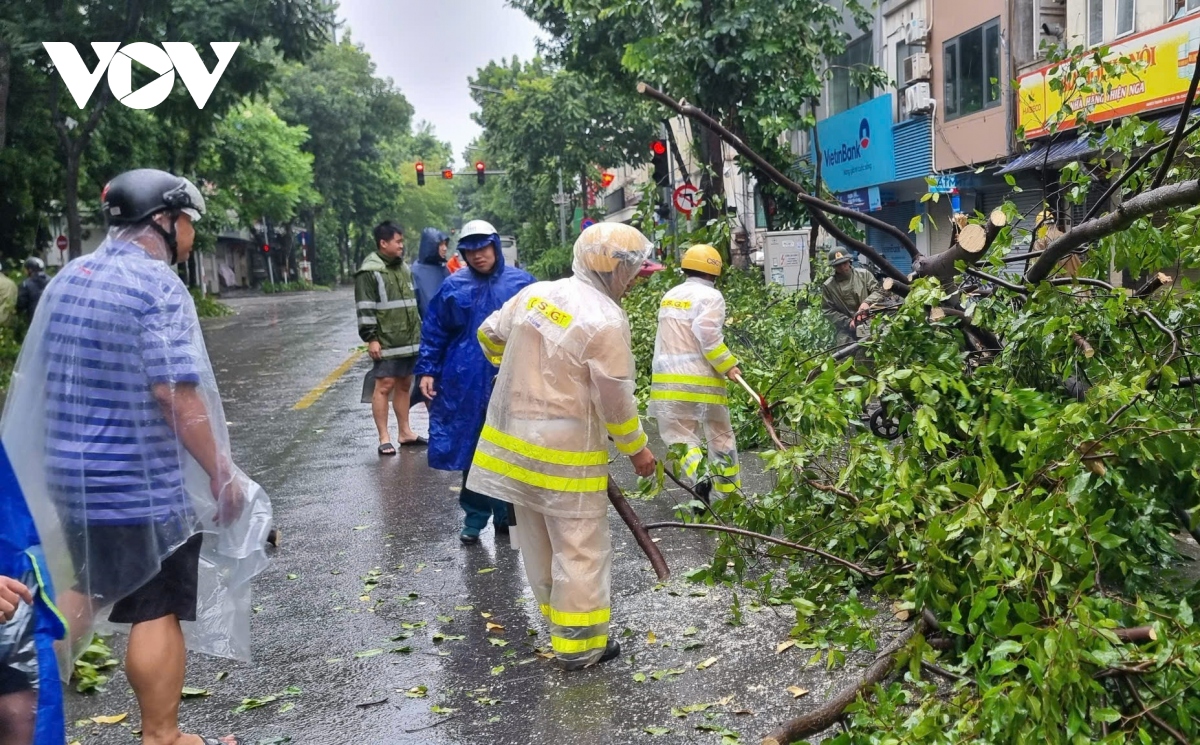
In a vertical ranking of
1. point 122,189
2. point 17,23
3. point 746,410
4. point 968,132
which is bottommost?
point 746,410

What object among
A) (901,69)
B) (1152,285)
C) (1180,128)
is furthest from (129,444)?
(901,69)

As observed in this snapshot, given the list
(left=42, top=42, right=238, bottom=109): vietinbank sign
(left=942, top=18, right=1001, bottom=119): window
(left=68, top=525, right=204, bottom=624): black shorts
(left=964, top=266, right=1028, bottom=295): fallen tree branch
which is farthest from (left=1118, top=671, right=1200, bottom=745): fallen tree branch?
(left=42, top=42, right=238, bottom=109): vietinbank sign

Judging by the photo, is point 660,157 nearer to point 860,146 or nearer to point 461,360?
point 860,146

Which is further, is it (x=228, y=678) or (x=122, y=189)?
(x=228, y=678)

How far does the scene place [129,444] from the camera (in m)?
3.29

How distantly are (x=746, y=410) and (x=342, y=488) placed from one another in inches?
112

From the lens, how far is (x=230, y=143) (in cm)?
3584

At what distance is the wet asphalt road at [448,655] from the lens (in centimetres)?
393

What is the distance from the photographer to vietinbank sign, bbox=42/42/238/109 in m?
18.4

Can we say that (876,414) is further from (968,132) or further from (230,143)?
(230,143)

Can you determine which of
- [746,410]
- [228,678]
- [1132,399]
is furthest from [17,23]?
[1132,399]

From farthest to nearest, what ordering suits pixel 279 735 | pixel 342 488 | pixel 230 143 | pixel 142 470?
pixel 230 143, pixel 342 488, pixel 279 735, pixel 142 470

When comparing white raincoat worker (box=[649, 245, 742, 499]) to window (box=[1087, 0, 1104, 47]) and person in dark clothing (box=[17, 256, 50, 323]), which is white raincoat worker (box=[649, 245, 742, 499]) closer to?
window (box=[1087, 0, 1104, 47])

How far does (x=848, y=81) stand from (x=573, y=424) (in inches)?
945
